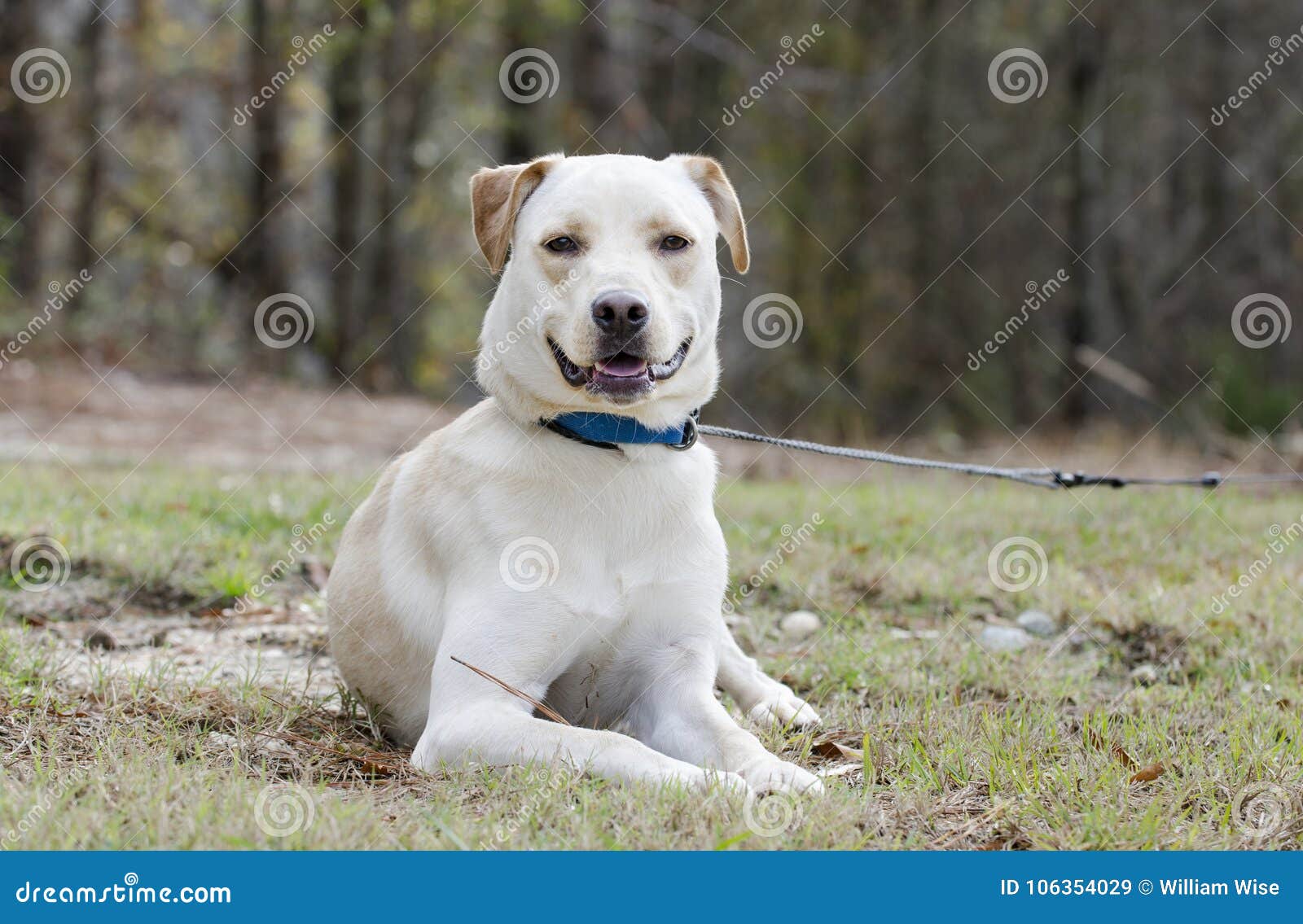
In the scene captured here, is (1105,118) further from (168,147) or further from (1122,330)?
(168,147)

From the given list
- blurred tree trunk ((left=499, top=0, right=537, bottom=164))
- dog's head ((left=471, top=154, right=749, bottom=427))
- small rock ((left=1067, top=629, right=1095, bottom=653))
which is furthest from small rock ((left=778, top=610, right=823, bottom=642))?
blurred tree trunk ((left=499, top=0, right=537, bottom=164))

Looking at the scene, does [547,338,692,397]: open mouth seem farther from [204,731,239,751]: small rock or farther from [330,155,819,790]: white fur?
[204,731,239,751]: small rock

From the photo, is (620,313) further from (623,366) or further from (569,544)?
(569,544)

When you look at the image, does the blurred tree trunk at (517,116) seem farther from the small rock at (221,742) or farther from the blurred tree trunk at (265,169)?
the small rock at (221,742)

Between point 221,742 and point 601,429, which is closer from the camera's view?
point 221,742

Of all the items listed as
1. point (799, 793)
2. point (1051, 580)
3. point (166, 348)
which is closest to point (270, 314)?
point (166, 348)

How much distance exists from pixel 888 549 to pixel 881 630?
119 cm

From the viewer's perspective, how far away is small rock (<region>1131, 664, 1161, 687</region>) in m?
4.47

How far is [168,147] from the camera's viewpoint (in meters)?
18.5

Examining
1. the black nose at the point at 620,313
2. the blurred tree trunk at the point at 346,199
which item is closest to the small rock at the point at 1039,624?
the black nose at the point at 620,313

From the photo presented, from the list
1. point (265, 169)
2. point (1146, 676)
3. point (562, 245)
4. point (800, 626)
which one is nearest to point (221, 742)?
point (562, 245)

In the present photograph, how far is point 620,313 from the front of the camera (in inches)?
123

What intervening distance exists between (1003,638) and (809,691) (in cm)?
108

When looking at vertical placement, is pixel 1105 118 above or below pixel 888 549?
above
